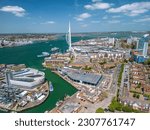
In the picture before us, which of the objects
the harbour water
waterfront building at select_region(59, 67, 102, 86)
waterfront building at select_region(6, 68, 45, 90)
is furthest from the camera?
waterfront building at select_region(59, 67, 102, 86)

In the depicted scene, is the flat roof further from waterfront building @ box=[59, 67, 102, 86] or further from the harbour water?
the harbour water

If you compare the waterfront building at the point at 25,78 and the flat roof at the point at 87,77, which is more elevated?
the waterfront building at the point at 25,78

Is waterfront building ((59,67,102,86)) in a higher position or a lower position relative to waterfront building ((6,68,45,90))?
lower

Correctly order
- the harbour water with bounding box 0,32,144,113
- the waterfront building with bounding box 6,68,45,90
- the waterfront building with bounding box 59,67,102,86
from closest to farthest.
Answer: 1. the harbour water with bounding box 0,32,144,113
2. the waterfront building with bounding box 6,68,45,90
3. the waterfront building with bounding box 59,67,102,86

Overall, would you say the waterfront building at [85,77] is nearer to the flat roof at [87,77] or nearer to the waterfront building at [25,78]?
the flat roof at [87,77]

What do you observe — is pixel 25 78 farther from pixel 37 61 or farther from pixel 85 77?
pixel 85 77

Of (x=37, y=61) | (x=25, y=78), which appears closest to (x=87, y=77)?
(x=37, y=61)

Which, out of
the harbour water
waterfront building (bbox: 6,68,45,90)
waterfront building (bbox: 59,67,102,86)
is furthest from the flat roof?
waterfront building (bbox: 6,68,45,90)

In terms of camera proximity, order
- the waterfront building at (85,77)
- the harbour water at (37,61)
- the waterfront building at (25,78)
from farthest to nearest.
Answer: the waterfront building at (85,77)
the waterfront building at (25,78)
the harbour water at (37,61)

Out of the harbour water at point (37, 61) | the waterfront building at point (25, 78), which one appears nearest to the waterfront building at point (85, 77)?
the harbour water at point (37, 61)

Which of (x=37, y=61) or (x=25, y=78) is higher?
(x=37, y=61)

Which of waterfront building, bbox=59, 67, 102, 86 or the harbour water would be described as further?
waterfront building, bbox=59, 67, 102, 86
